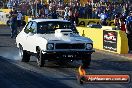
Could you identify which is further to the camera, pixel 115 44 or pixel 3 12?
pixel 3 12

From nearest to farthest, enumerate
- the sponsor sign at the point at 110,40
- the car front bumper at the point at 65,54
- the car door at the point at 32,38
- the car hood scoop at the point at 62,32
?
1. the car front bumper at the point at 65,54
2. the car hood scoop at the point at 62,32
3. the car door at the point at 32,38
4. the sponsor sign at the point at 110,40

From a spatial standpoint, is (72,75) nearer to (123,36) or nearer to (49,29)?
(49,29)

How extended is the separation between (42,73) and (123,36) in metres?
7.53

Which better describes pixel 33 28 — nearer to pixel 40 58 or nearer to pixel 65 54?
pixel 40 58

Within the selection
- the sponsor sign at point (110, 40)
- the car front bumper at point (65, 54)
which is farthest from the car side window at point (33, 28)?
the sponsor sign at point (110, 40)

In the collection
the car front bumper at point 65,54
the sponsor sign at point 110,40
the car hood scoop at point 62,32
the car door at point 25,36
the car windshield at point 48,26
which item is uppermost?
the car windshield at point 48,26

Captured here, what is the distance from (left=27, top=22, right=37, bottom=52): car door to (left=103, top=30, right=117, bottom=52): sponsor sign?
18.6 ft

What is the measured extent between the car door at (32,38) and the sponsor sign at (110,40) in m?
5.66

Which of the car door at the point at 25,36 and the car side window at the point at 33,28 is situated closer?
the car side window at the point at 33,28

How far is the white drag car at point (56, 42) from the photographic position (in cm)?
1377

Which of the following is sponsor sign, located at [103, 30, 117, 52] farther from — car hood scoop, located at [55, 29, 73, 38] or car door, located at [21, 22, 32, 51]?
car hood scoop, located at [55, 29, 73, 38]

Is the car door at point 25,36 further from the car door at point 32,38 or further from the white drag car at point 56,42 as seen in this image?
the car door at point 32,38

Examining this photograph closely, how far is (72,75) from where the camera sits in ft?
40.9

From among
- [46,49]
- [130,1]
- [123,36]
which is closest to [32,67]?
[46,49]
